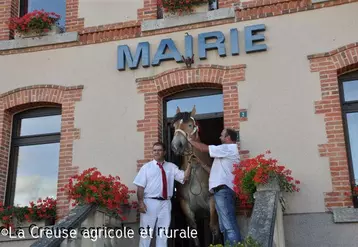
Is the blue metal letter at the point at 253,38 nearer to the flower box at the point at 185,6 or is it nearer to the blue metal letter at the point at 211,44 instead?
the blue metal letter at the point at 211,44

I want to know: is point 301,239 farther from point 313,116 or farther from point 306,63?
point 306,63

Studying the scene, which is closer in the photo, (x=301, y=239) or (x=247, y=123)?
(x=301, y=239)

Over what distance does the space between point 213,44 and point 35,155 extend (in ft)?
13.6

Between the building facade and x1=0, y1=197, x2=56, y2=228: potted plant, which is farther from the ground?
the building facade

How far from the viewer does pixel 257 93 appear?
8836 millimetres

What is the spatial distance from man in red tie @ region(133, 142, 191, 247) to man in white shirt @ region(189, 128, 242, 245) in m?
0.58

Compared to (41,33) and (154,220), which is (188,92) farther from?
(41,33)

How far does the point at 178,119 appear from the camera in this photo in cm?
802

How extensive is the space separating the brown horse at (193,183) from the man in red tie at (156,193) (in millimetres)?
173

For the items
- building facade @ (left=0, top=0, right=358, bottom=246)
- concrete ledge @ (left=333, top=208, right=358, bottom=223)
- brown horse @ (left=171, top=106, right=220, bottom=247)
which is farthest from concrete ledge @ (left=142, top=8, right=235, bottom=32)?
concrete ledge @ (left=333, top=208, right=358, bottom=223)

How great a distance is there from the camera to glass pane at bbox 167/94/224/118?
937cm

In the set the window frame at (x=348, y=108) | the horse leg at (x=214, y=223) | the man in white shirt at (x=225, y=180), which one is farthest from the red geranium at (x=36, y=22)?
the window frame at (x=348, y=108)

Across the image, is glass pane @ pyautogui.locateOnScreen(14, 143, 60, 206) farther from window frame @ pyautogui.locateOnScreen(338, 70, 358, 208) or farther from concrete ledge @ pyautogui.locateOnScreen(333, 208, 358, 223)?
window frame @ pyautogui.locateOnScreen(338, 70, 358, 208)

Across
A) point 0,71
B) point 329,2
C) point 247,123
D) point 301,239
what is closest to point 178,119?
point 247,123
